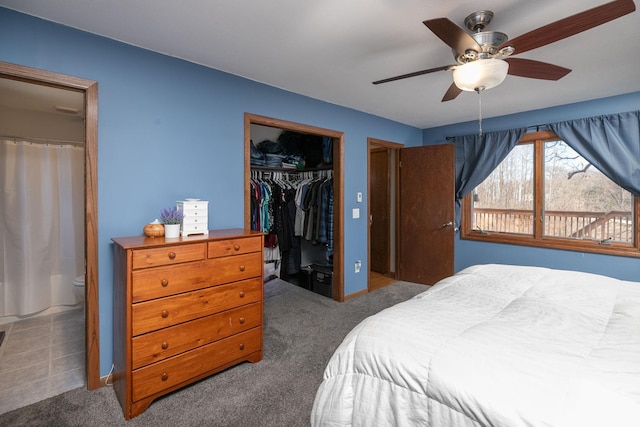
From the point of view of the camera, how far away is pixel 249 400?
1858 mm

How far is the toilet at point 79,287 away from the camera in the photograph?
3.23 meters

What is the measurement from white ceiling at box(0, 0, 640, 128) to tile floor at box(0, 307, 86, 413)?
232 cm

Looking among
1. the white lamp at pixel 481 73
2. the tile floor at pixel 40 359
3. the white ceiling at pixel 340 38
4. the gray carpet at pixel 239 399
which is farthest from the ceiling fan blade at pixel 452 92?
the tile floor at pixel 40 359

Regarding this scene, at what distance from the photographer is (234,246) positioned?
2111 mm

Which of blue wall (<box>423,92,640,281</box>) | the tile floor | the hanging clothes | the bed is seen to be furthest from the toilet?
blue wall (<box>423,92,640,281</box>)

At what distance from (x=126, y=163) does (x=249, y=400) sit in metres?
1.76

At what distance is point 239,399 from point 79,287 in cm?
259

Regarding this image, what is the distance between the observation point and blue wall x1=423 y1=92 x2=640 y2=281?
3.14 metres

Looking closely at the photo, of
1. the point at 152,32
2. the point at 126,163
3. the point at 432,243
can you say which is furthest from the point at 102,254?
the point at 432,243

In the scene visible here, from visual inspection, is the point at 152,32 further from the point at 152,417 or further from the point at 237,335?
the point at 152,417

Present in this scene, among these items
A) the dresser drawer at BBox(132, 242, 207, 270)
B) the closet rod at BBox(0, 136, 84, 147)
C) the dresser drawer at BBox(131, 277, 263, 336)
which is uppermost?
the closet rod at BBox(0, 136, 84, 147)

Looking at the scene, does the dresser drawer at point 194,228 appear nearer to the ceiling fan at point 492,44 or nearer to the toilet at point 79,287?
the ceiling fan at point 492,44

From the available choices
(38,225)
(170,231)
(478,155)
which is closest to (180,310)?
(170,231)

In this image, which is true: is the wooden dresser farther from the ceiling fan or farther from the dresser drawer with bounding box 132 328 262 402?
the ceiling fan
